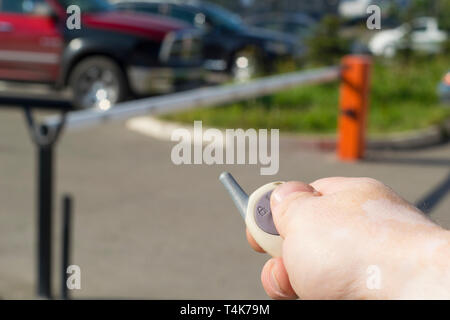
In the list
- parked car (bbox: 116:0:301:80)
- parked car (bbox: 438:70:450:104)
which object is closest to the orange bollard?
parked car (bbox: 116:0:301:80)

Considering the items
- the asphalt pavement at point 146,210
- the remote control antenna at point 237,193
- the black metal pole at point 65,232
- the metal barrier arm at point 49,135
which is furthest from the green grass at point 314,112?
the remote control antenna at point 237,193

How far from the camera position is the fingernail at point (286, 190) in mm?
705

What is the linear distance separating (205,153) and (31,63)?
9.20 metres

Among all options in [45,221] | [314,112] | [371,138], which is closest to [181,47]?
[314,112]

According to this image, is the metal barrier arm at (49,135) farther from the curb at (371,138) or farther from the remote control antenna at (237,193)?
the curb at (371,138)

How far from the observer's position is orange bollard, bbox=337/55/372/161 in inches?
289

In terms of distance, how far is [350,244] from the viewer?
628 mm

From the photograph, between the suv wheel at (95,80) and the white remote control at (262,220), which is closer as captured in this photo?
the white remote control at (262,220)

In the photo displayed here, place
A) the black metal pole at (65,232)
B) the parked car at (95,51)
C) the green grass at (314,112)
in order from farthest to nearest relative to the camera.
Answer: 1. the parked car at (95,51)
2. the green grass at (314,112)
3. the black metal pole at (65,232)

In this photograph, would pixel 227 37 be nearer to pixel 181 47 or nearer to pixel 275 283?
pixel 181 47

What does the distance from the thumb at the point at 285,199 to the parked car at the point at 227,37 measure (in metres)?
8.65

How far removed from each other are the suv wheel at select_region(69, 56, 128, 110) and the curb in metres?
0.45

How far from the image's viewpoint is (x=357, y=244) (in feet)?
2.05
